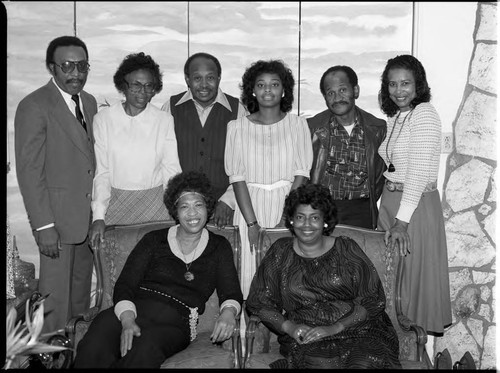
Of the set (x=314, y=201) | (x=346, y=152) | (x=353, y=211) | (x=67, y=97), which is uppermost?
(x=67, y=97)

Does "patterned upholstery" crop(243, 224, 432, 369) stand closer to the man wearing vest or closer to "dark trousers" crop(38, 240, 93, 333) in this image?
the man wearing vest

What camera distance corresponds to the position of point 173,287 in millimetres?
3375

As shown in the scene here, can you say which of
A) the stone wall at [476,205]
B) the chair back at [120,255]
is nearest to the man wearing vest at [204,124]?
the chair back at [120,255]

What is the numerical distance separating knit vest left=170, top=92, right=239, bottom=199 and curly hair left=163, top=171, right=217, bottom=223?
603 mm

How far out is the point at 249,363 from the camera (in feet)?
10.4

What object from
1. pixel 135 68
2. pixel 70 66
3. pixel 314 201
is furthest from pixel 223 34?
pixel 314 201

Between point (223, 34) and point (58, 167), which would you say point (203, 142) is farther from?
point (223, 34)

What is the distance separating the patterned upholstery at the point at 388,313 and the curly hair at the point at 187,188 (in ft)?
1.18

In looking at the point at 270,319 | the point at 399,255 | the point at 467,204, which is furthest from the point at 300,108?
the point at 270,319

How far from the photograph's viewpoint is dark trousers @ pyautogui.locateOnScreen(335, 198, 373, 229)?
13.2ft

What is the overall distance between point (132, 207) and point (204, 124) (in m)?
0.66

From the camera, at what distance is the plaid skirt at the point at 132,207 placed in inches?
153

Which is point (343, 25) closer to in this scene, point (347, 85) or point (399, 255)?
point (347, 85)

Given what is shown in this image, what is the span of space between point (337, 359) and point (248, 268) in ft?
3.45
